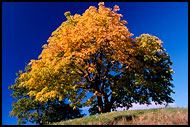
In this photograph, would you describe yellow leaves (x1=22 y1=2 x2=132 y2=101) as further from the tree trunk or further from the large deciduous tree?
the tree trunk

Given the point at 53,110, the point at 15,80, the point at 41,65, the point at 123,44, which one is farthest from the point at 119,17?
the point at 15,80

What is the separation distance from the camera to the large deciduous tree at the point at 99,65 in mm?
16047

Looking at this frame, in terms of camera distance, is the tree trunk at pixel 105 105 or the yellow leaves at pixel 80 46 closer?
the yellow leaves at pixel 80 46

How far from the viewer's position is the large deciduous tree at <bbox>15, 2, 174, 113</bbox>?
16047 mm

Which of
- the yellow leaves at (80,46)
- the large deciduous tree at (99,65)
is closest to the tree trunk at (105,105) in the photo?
the large deciduous tree at (99,65)

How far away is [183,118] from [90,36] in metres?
10.2

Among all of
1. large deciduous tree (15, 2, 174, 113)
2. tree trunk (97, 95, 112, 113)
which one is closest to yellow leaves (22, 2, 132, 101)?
large deciduous tree (15, 2, 174, 113)

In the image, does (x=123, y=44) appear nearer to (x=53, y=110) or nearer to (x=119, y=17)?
(x=119, y=17)

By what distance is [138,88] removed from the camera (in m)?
20.2

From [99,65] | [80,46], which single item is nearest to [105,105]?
[99,65]

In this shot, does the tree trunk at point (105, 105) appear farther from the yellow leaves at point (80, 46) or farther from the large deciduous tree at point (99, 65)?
the yellow leaves at point (80, 46)

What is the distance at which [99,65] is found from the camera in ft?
62.5

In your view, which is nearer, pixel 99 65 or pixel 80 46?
pixel 80 46

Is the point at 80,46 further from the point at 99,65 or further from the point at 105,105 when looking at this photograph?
the point at 105,105
